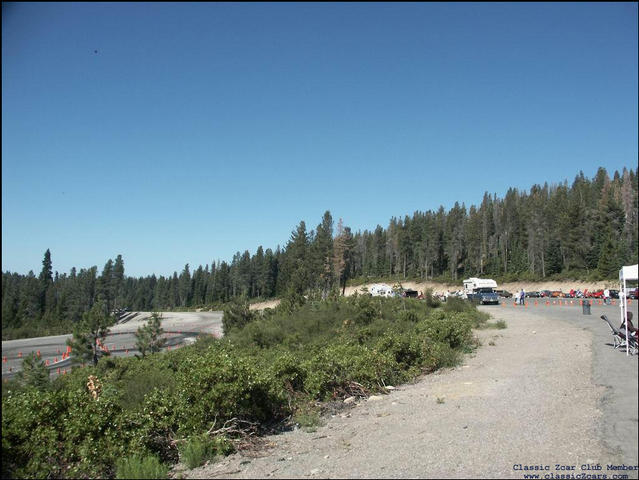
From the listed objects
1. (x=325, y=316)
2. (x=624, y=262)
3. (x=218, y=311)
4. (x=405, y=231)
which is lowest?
(x=218, y=311)

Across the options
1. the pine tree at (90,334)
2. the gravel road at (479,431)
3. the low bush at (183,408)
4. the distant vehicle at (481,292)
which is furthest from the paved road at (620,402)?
the distant vehicle at (481,292)

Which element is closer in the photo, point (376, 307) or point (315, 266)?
point (376, 307)

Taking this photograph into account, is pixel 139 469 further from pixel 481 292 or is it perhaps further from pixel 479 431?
pixel 481 292

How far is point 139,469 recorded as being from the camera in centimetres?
679

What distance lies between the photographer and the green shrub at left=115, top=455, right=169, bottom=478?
21.9 ft

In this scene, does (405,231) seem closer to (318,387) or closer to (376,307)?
(376,307)

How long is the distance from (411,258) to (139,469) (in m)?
123

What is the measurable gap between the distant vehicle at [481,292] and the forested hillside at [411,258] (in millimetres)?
4688

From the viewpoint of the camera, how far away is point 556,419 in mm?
6516

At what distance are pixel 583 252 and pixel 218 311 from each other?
13757 cm

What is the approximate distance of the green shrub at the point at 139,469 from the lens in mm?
6664

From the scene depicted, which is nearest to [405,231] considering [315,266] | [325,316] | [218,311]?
[315,266]

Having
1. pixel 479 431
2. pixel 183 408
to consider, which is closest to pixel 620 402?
pixel 479 431

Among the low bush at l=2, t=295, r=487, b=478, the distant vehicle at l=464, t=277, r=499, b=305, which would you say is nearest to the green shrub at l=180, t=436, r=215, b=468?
the low bush at l=2, t=295, r=487, b=478
